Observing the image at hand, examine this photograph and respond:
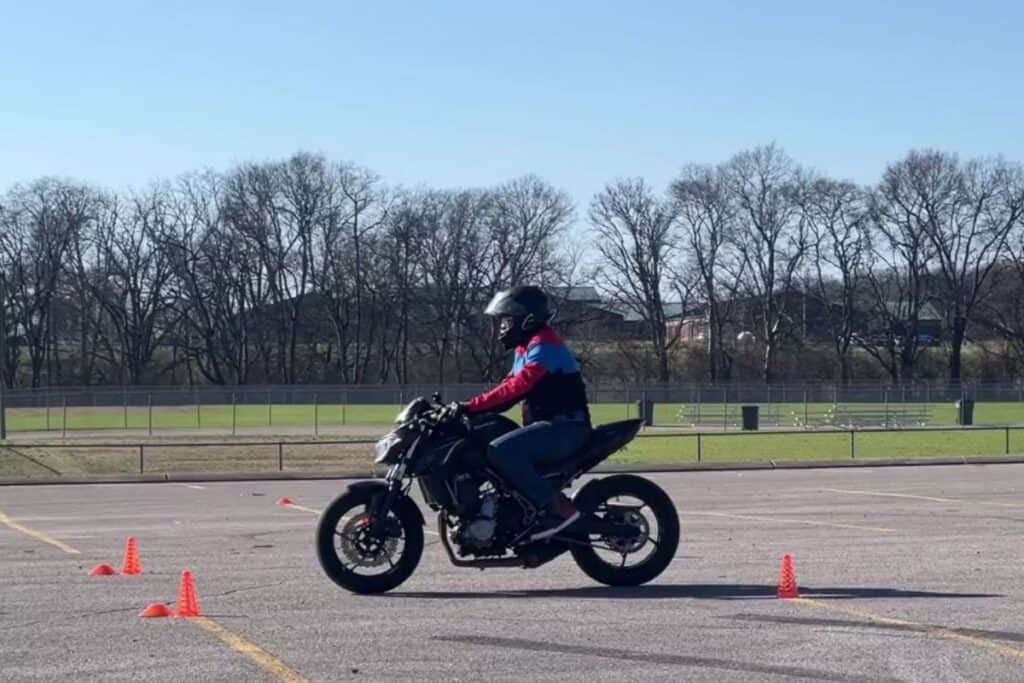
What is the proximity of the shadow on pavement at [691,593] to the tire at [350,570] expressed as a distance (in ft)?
0.42

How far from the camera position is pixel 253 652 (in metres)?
8.41

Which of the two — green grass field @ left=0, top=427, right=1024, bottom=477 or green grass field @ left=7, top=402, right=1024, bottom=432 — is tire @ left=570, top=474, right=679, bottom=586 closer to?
green grass field @ left=0, top=427, right=1024, bottom=477

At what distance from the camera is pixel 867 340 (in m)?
102

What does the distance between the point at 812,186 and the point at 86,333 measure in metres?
46.2

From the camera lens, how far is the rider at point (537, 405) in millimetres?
10766

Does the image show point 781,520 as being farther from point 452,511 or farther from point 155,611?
point 155,611

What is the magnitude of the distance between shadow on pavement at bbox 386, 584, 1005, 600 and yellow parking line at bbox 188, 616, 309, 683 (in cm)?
171

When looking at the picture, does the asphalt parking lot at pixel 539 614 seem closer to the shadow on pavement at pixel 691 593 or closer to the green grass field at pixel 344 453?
the shadow on pavement at pixel 691 593

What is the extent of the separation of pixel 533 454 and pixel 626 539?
932 millimetres

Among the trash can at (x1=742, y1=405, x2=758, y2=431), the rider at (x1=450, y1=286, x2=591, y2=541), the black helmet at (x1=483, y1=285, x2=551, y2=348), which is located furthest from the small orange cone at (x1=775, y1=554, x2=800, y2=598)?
the trash can at (x1=742, y1=405, x2=758, y2=431)

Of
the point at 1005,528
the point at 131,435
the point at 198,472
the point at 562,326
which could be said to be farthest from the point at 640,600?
the point at 562,326

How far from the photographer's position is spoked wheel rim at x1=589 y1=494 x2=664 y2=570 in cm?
1113

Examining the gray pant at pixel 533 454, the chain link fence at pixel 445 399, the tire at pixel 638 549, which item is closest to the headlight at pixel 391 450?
the gray pant at pixel 533 454

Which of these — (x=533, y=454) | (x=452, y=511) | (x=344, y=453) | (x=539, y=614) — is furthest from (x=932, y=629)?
(x=344, y=453)
